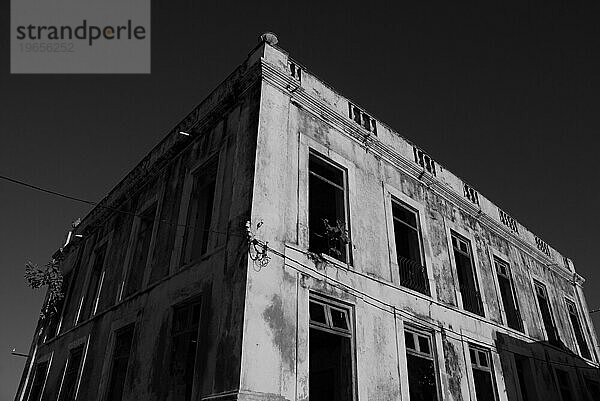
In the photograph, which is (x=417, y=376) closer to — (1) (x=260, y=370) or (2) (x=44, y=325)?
(1) (x=260, y=370)

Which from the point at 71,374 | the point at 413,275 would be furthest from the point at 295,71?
the point at 71,374

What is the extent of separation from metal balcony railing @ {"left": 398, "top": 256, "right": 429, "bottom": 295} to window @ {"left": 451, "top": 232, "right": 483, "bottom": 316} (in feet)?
6.44

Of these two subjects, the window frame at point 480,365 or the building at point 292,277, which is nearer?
the building at point 292,277

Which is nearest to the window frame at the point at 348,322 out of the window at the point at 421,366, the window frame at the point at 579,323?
the window at the point at 421,366

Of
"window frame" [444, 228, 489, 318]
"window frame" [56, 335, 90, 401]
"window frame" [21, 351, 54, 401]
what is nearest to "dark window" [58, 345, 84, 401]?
"window frame" [56, 335, 90, 401]

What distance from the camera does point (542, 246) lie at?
16547mm

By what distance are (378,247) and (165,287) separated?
4.35 metres

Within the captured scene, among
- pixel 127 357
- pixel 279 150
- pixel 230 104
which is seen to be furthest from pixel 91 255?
pixel 279 150

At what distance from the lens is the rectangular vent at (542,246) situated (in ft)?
53.5

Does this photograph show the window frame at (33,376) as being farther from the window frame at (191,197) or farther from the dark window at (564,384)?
the dark window at (564,384)

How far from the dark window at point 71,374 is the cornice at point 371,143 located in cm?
856

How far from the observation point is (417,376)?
9.18 metres

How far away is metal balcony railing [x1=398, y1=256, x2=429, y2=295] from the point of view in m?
9.62

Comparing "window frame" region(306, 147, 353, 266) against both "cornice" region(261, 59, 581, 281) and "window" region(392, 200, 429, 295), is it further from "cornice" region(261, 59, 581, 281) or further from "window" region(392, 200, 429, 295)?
"window" region(392, 200, 429, 295)
